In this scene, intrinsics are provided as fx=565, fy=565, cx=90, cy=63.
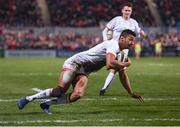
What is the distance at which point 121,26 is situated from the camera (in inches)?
592

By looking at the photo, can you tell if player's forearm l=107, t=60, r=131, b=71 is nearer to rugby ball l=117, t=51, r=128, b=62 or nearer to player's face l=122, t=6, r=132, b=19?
rugby ball l=117, t=51, r=128, b=62

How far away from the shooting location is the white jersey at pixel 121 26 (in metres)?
14.9

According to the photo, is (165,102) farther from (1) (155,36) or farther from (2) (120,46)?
(1) (155,36)

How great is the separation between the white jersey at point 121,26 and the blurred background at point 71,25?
93.1 ft

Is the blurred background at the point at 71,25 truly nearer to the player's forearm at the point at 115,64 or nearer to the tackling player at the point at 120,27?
the tackling player at the point at 120,27

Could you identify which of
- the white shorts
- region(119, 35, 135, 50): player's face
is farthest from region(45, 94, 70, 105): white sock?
region(119, 35, 135, 50): player's face

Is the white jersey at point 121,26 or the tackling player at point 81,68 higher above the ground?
the white jersey at point 121,26

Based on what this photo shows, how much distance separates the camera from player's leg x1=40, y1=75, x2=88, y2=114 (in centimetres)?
1055

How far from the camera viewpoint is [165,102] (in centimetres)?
1321

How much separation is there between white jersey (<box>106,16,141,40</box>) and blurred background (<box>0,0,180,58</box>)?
93.1ft

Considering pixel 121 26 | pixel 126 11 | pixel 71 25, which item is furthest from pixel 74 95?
pixel 71 25

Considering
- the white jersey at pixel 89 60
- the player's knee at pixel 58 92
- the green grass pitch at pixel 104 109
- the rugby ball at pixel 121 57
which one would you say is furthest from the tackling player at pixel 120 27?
the player's knee at pixel 58 92

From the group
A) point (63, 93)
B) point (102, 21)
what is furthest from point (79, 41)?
point (63, 93)

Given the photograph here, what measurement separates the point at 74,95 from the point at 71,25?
38.2 m
